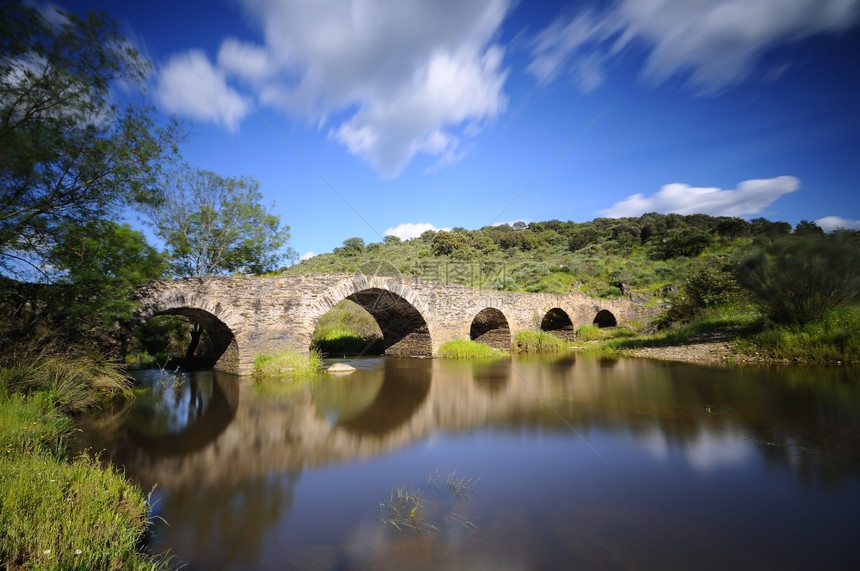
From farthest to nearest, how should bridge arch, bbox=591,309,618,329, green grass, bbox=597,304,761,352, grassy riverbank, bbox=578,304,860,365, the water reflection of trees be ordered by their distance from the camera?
bridge arch, bbox=591,309,618,329
green grass, bbox=597,304,761,352
grassy riverbank, bbox=578,304,860,365
the water reflection of trees

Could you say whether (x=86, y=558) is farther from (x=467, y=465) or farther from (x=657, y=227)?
(x=657, y=227)

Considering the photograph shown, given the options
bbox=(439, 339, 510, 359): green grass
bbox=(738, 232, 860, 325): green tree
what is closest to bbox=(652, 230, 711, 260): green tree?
bbox=(738, 232, 860, 325): green tree

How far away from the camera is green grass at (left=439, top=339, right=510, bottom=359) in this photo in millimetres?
15836

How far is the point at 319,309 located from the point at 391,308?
428 cm

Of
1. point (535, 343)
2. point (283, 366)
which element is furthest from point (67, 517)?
point (535, 343)

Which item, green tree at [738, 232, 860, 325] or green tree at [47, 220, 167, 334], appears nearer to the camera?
green tree at [47, 220, 167, 334]

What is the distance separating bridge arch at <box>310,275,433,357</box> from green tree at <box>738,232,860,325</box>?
10814 millimetres

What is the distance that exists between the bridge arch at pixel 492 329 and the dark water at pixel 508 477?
33.5ft

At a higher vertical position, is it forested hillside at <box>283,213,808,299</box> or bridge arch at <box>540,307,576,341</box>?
forested hillside at <box>283,213,808,299</box>

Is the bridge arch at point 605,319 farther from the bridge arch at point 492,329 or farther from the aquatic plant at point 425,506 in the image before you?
the aquatic plant at point 425,506

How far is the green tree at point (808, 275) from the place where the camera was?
10.4 meters

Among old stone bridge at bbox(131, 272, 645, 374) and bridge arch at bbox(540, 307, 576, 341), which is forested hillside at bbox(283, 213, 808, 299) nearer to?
bridge arch at bbox(540, 307, 576, 341)

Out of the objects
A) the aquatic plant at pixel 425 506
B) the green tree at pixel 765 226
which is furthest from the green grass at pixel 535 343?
the green tree at pixel 765 226

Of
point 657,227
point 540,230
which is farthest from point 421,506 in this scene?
point 540,230
